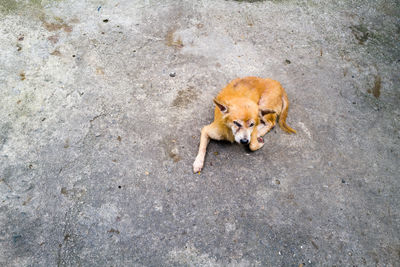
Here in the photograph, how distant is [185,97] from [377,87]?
10.5ft

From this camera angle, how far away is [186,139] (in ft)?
12.8

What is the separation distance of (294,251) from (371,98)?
9.59 ft

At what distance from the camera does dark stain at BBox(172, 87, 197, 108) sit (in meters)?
Answer: 4.27

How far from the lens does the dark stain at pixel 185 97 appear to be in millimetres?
4273

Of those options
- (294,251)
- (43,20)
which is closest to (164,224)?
(294,251)

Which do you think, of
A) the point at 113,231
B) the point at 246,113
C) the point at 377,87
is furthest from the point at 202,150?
the point at 377,87

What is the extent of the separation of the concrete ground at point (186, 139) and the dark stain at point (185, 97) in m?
0.02

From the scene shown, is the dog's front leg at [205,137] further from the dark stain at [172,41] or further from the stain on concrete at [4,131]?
the stain on concrete at [4,131]

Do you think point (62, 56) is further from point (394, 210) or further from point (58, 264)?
point (394, 210)

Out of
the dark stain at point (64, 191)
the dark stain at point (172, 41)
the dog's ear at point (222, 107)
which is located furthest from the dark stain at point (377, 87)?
the dark stain at point (64, 191)

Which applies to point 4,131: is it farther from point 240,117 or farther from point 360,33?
point 360,33

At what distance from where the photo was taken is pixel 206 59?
4.85m

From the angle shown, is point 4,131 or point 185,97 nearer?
point 4,131

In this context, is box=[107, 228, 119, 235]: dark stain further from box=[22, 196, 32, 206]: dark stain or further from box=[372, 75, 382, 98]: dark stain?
box=[372, 75, 382, 98]: dark stain
